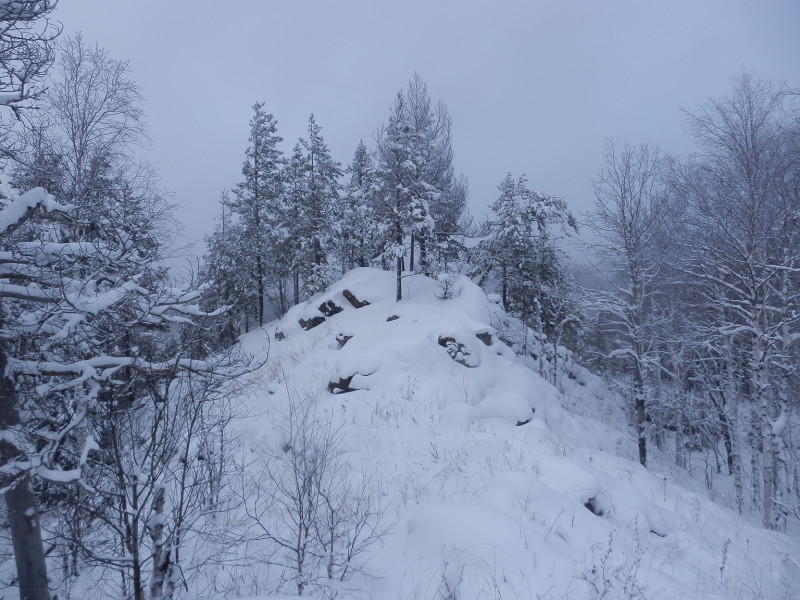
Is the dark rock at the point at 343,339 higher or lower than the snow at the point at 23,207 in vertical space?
lower

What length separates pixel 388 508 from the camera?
6.68 metres

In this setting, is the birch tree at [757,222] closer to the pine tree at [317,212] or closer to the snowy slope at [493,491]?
the snowy slope at [493,491]

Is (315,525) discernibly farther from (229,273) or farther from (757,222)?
(229,273)

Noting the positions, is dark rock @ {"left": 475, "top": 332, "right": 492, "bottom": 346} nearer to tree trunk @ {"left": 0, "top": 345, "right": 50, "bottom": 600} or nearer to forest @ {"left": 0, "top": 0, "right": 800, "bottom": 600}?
forest @ {"left": 0, "top": 0, "right": 800, "bottom": 600}

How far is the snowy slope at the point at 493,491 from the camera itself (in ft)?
14.9

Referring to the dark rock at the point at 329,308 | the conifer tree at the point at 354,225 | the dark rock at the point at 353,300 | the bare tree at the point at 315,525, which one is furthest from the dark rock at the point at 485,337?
the conifer tree at the point at 354,225

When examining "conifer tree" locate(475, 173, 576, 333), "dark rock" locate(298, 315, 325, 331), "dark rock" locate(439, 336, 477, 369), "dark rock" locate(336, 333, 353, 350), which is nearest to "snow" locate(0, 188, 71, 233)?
"dark rock" locate(439, 336, 477, 369)

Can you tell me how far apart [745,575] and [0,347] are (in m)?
9.73

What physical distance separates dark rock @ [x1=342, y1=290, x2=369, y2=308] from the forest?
2.22 metres

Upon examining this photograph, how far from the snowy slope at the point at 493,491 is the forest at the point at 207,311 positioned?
3.07 ft

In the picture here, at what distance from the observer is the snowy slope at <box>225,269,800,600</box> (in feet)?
14.9

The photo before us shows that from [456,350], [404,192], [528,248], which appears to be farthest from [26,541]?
[528,248]

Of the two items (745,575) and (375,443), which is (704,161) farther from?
(375,443)

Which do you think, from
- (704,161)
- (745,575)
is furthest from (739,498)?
(704,161)
